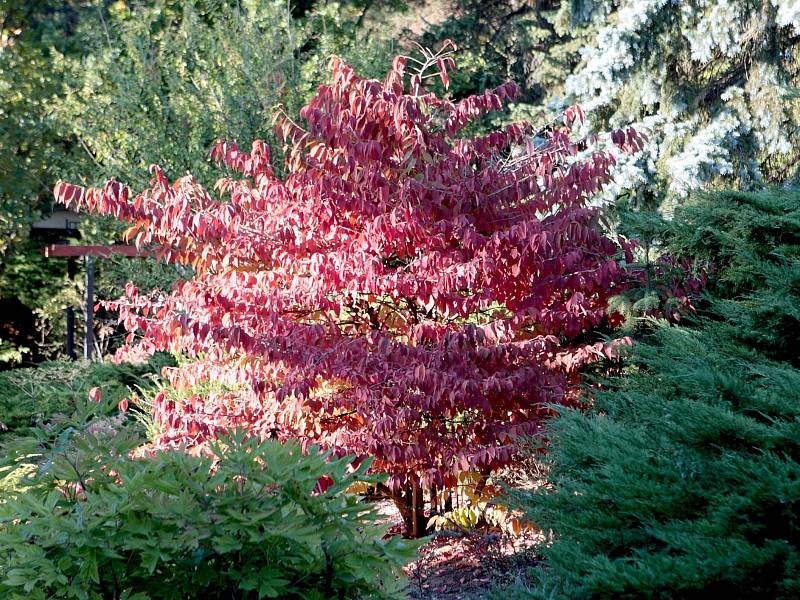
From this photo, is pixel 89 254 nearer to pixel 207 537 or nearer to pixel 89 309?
pixel 89 309

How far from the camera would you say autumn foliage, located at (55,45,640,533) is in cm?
482

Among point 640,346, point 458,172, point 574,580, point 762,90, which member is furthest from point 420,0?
point 574,580

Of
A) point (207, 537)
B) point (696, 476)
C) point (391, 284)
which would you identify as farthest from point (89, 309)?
point (696, 476)

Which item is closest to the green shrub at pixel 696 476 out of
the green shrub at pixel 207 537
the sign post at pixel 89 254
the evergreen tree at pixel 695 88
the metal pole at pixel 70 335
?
the green shrub at pixel 207 537

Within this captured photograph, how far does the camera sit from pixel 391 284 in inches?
189

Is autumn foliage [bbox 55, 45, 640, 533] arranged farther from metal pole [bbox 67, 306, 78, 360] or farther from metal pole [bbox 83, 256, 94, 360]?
metal pole [bbox 67, 306, 78, 360]

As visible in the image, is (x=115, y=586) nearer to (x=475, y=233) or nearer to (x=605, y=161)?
(x=475, y=233)

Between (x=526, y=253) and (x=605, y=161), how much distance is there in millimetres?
795

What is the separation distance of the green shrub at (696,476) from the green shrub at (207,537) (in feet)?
2.46

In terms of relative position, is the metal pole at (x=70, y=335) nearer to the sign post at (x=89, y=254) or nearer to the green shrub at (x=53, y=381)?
the sign post at (x=89, y=254)

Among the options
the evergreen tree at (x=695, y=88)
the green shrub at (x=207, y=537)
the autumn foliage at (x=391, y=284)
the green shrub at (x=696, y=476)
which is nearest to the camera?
the green shrub at (x=207, y=537)

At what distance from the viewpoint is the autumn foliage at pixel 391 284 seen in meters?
4.82

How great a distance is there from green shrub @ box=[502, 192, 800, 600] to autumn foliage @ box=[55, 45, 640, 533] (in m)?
0.90

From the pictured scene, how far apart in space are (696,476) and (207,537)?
5.32 feet
